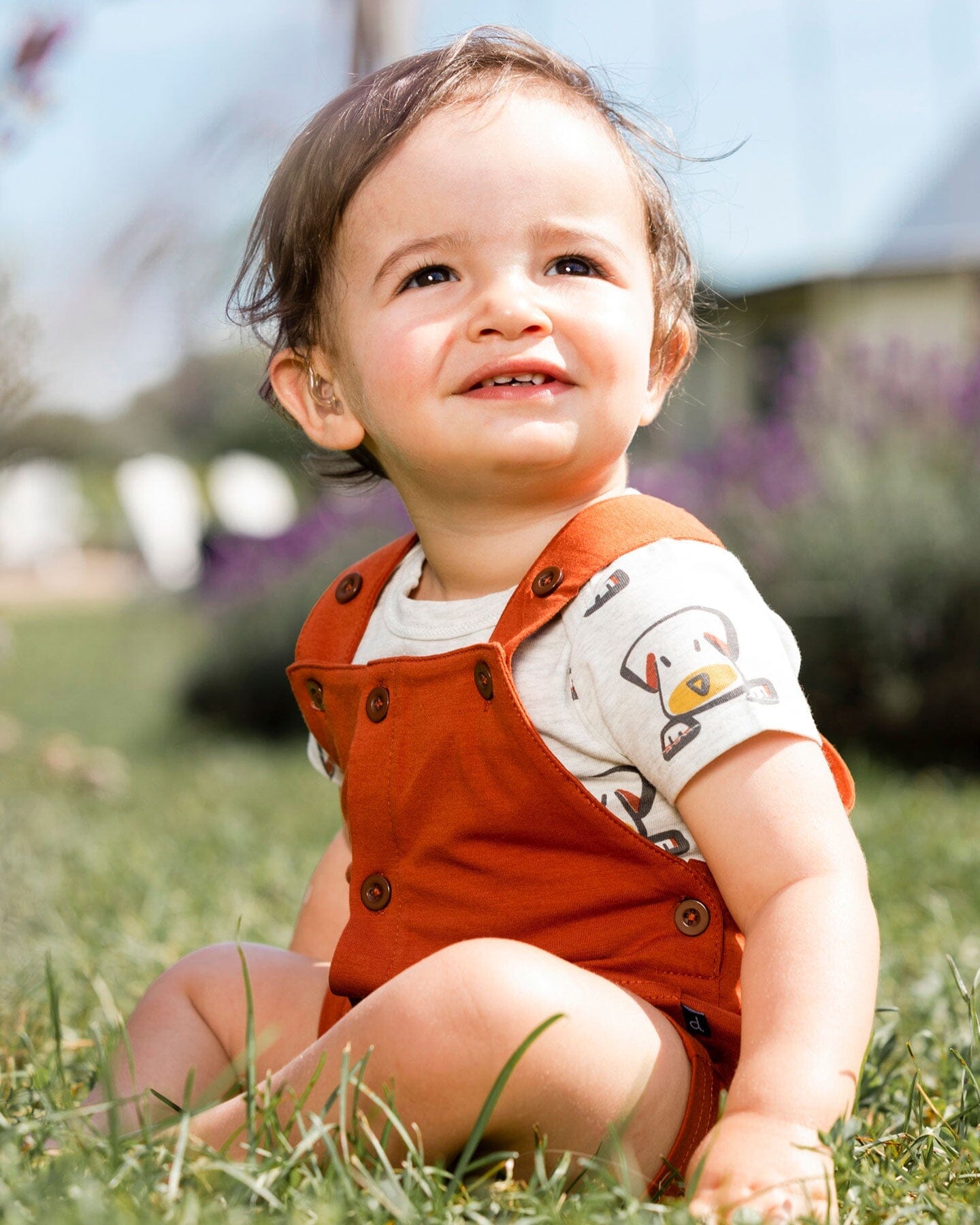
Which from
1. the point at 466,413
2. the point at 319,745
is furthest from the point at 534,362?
the point at 319,745

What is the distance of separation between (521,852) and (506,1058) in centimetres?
30

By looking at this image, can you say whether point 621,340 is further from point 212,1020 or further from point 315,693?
point 212,1020

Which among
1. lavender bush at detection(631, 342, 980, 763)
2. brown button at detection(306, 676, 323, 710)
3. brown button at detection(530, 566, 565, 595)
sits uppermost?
brown button at detection(530, 566, 565, 595)

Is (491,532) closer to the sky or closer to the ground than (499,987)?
closer to the sky

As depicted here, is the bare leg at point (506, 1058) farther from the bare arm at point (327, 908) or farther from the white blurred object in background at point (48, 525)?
the white blurred object in background at point (48, 525)

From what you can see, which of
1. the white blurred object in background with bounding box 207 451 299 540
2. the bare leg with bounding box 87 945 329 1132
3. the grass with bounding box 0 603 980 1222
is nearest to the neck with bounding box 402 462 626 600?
the bare leg with bounding box 87 945 329 1132

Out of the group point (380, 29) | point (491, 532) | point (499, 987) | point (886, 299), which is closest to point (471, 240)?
point (491, 532)

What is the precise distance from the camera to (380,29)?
4684 millimetres

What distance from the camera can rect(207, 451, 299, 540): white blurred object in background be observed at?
55.8ft

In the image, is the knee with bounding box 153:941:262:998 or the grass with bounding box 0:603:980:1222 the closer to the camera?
the grass with bounding box 0:603:980:1222

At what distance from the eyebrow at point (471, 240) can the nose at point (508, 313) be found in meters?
0.06

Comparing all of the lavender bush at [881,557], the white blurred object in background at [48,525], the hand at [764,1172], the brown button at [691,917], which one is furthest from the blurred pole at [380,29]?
the white blurred object in background at [48,525]

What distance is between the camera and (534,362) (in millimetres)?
1543

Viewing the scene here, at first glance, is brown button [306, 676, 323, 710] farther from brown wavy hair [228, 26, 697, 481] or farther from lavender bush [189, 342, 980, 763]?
lavender bush [189, 342, 980, 763]
